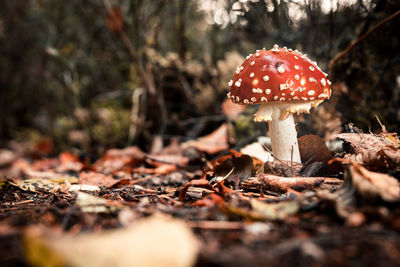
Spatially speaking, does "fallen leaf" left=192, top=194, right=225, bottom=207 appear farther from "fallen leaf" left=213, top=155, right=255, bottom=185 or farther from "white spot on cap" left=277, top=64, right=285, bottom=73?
"white spot on cap" left=277, top=64, right=285, bottom=73

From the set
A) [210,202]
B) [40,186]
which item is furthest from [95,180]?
[210,202]

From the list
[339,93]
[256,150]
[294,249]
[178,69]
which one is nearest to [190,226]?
[294,249]

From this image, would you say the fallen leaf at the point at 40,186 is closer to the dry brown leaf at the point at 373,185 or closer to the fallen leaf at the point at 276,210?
the fallen leaf at the point at 276,210

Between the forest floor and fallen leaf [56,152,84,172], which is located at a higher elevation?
the forest floor

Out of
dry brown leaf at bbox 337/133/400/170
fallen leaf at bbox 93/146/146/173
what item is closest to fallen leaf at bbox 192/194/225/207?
dry brown leaf at bbox 337/133/400/170

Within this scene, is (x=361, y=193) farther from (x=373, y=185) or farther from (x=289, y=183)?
(x=289, y=183)

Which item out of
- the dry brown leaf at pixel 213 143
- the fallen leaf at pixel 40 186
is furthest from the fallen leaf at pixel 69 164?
the dry brown leaf at pixel 213 143
